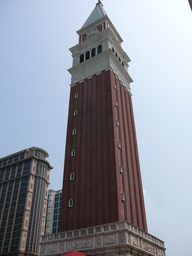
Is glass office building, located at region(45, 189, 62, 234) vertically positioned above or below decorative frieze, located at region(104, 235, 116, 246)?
above

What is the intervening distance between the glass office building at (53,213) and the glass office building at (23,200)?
1678 cm

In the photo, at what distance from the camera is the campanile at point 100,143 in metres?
37.6

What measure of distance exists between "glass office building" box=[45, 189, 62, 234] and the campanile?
6820 centimetres

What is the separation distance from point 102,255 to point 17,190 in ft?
220

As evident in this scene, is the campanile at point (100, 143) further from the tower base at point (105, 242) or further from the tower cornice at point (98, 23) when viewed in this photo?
the tower base at point (105, 242)

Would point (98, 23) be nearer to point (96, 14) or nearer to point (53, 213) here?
point (96, 14)

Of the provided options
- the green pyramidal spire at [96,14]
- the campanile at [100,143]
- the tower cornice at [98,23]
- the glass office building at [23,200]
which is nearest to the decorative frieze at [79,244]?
the campanile at [100,143]

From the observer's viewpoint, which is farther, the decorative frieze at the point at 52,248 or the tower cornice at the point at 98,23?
the tower cornice at the point at 98,23

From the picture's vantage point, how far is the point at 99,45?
5769 centimetres

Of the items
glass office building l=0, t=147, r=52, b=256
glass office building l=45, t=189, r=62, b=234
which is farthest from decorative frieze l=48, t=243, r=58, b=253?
glass office building l=45, t=189, r=62, b=234

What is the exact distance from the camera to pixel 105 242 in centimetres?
3156

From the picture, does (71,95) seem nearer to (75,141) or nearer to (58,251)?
(75,141)

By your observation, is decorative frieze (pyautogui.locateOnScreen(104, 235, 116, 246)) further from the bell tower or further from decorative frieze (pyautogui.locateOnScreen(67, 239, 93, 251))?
decorative frieze (pyautogui.locateOnScreen(67, 239, 93, 251))

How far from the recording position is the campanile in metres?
37.6
